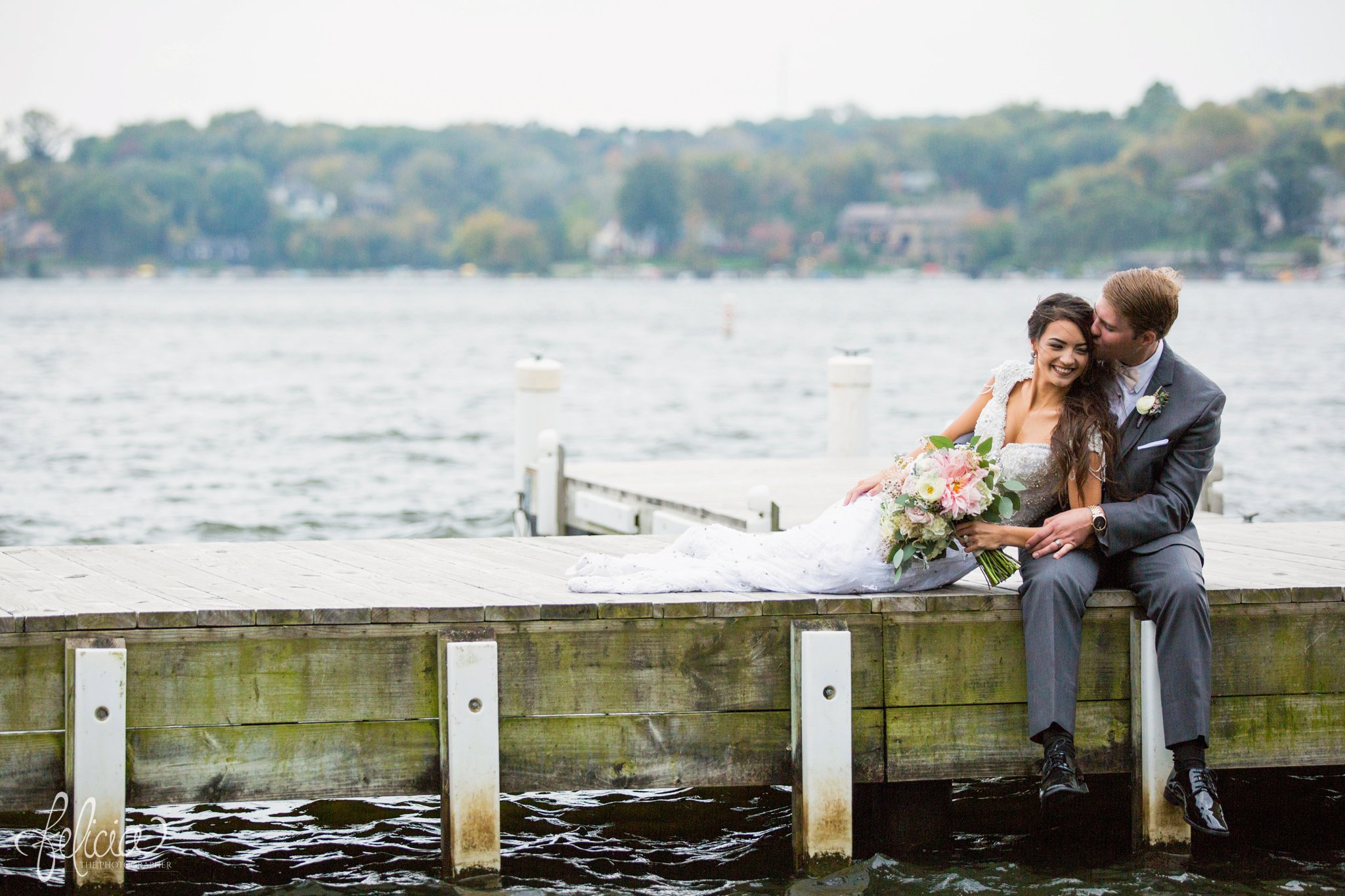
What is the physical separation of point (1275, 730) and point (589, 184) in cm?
16658

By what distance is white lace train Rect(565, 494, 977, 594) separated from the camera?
5.84 metres

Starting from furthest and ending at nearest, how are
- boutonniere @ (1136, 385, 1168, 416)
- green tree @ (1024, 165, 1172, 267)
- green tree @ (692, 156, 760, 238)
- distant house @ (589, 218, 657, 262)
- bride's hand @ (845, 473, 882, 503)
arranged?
distant house @ (589, 218, 657, 262)
green tree @ (692, 156, 760, 238)
green tree @ (1024, 165, 1172, 267)
bride's hand @ (845, 473, 882, 503)
boutonniere @ (1136, 385, 1168, 416)

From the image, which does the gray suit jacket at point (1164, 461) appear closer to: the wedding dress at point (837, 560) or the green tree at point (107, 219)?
the wedding dress at point (837, 560)

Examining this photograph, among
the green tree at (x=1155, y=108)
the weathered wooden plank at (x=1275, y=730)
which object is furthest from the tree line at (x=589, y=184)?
the weathered wooden plank at (x=1275, y=730)

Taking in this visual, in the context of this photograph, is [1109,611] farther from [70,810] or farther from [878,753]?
[70,810]

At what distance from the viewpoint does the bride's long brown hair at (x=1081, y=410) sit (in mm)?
5684

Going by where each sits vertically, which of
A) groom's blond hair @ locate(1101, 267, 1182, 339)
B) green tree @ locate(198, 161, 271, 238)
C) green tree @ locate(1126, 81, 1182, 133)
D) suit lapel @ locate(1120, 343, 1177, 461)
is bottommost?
suit lapel @ locate(1120, 343, 1177, 461)

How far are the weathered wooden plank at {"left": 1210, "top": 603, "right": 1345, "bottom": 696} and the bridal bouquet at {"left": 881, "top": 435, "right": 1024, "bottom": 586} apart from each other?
41.6 inches

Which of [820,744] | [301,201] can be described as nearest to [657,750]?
[820,744]

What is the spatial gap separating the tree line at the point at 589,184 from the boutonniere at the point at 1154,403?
134 metres

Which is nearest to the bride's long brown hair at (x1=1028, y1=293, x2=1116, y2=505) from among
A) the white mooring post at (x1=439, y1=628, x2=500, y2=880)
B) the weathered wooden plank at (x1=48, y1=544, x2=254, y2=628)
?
the white mooring post at (x1=439, y1=628, x2=500, y2=880)

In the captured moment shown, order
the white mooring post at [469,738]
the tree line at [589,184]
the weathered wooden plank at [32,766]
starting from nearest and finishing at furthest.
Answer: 1. the weathered wooden plank at [32,766]
2. the white mooring post at [469,738]
3. the tree line at [589,184]

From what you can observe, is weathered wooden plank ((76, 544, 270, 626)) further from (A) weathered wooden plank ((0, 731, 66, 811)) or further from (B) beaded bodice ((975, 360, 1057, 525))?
(B) beaded bodice ((975, 360, 1057, 525))

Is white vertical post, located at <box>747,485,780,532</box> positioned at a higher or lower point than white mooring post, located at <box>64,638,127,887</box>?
higher
